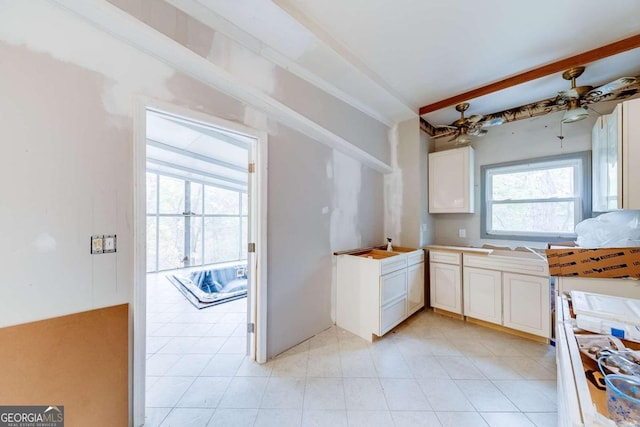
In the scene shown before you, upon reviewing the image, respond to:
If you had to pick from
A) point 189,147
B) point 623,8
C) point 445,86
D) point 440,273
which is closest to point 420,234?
point 440,273

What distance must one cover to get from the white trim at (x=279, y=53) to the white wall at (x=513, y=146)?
3.96 ft

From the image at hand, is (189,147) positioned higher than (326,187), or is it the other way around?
(189,147)

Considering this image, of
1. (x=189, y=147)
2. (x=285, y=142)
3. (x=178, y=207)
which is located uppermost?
(x=189, y=147)

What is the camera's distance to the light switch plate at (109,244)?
4.42 feet

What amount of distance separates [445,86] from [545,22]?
925 mm

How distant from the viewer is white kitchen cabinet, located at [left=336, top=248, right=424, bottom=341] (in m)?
2.40

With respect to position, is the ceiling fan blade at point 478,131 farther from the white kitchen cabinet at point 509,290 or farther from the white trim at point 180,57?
the white trim at point 180,57

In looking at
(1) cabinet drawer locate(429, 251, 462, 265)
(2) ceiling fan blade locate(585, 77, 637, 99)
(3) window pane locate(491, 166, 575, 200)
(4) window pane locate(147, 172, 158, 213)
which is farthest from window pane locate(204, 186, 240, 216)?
(2) ceiling fan blade locate(585, 77, 637, 99)

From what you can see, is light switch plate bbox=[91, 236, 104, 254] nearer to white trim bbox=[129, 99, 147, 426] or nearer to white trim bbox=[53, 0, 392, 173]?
white trim bbox=[129, 99, 147, 426]

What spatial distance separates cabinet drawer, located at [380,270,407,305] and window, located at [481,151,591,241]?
59.1 inches

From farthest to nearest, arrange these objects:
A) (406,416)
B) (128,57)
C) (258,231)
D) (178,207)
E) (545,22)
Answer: (178,207), (258,231), (545,22), (406,416), (128,57)

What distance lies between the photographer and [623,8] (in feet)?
5.23

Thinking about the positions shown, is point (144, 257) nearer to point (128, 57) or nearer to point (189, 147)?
point (128, 57)

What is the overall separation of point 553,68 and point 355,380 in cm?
337
